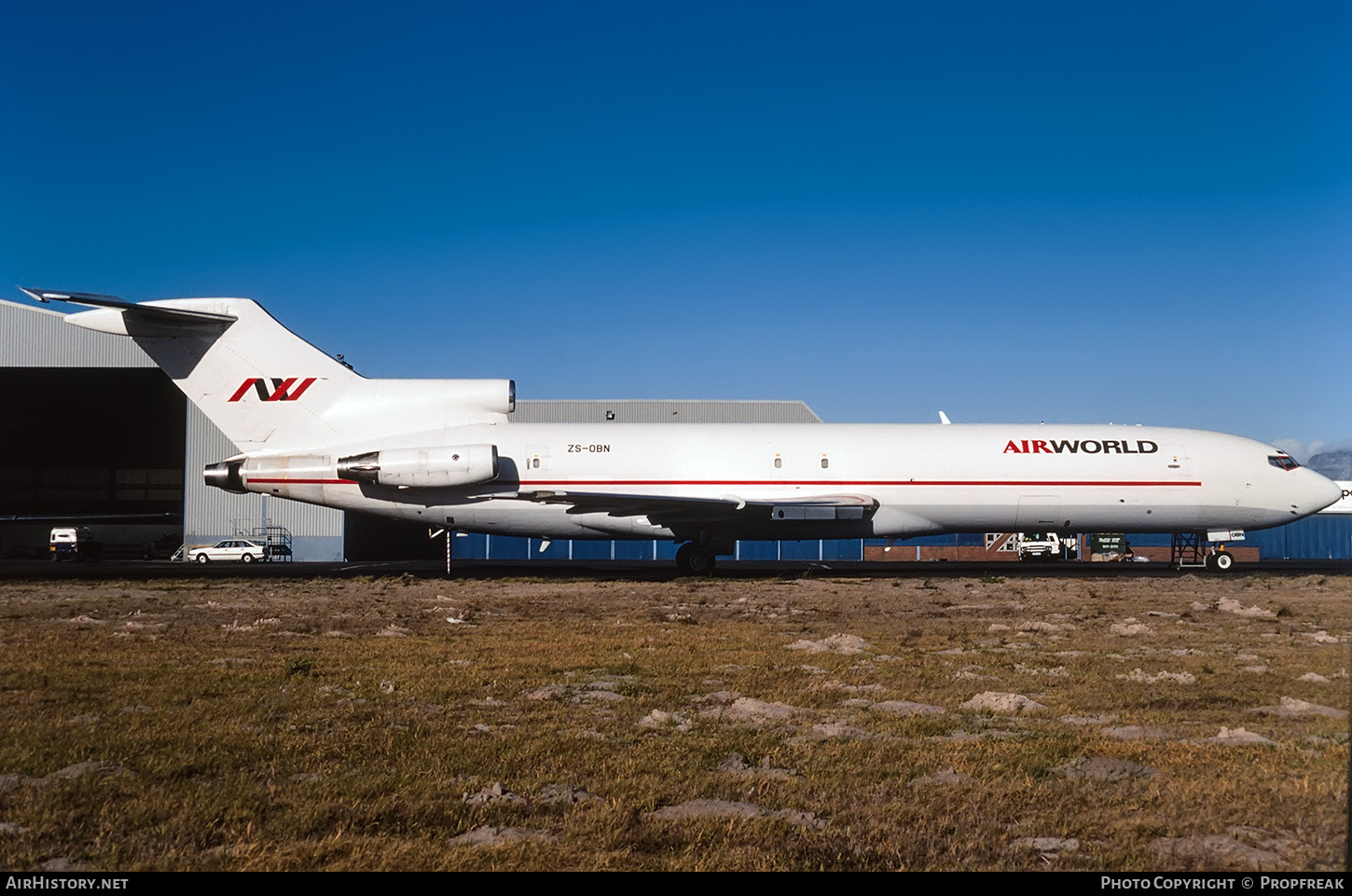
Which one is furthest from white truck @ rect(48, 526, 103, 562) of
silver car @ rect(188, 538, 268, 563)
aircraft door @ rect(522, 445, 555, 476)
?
aircraft door @ rect(522, 445, 555, 476)

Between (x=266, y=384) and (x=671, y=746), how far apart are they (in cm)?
2248

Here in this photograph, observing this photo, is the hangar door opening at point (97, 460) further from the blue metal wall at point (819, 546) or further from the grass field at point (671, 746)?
the grass field at point (671, 746)

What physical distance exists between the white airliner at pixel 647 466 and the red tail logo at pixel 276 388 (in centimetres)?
5

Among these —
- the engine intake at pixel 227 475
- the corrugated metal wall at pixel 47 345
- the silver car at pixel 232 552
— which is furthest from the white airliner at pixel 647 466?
the corrugated metal wall at pixel 47 345

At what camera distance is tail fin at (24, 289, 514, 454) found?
26219 mm

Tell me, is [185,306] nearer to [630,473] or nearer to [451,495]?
[451,495]

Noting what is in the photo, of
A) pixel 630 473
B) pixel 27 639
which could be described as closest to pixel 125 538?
pixel 630 473

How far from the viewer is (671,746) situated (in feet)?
22.6

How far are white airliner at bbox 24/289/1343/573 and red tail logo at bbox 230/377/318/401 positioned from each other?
52 mm

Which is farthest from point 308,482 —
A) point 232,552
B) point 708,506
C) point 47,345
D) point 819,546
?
point 819,546

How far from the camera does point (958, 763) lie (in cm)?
640

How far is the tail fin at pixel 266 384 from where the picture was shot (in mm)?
26219

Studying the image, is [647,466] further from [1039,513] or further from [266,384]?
[1039,513]
